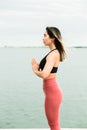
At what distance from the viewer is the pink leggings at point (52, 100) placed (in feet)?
9.82

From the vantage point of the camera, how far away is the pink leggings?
2992 millimetres

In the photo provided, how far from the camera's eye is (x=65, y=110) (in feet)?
89.9

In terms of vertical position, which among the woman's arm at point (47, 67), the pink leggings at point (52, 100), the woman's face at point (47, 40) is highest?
the woman's face at point (47, 40)

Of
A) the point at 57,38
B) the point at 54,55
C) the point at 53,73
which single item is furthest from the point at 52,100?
the point at 57,38

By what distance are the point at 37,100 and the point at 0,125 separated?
30.7 feet

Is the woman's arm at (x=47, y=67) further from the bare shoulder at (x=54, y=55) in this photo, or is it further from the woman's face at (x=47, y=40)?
the woman's face at (x=47, y=40)

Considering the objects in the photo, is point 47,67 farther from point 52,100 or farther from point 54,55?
point 52,100

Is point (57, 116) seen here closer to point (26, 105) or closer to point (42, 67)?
point (42, 67)

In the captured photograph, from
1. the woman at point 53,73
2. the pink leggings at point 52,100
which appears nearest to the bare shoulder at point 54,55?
the woman at point 53,73

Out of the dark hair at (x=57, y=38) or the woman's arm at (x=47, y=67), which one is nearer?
the woman's arm at (x=47, y=67)

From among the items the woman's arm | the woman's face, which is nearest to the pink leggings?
the woman's arm

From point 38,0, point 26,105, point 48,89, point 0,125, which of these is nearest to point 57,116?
point 48,89

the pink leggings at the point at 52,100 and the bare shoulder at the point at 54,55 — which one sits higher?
the bare shoulder at the point at 54,55

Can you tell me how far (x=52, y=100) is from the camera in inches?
118
